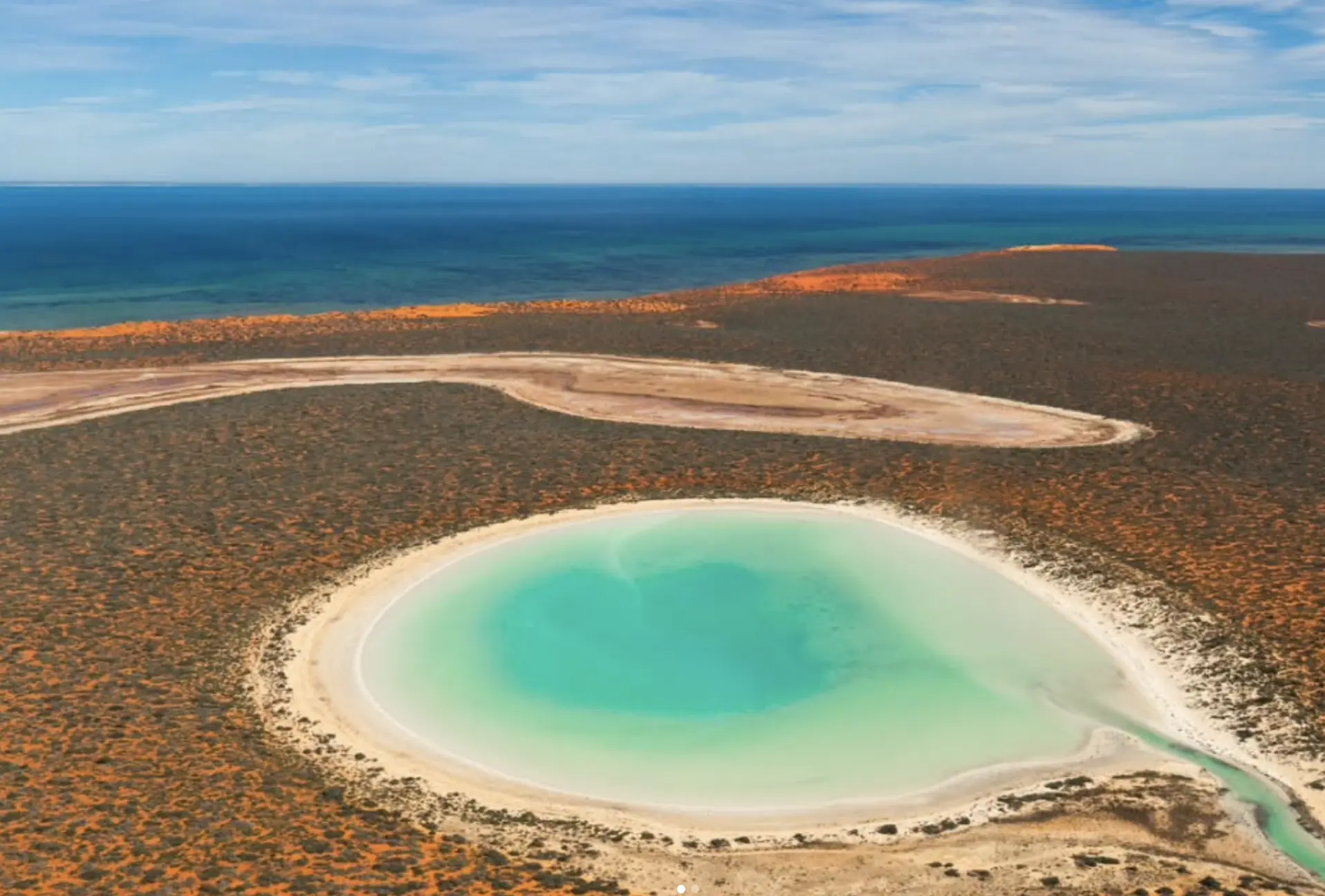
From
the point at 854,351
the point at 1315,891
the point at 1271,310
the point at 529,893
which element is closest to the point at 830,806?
the point at 529,893

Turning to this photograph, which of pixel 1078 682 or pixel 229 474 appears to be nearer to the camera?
pixel 1078 682

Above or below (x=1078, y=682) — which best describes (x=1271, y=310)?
above

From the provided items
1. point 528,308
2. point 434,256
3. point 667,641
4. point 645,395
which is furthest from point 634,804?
point 434,256

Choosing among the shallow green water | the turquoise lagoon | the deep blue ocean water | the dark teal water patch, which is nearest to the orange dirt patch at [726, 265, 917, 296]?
the deep blue ocean water

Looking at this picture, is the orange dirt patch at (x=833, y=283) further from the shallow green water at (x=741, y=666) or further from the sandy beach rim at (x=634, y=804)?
the sandy beach rim at (x=634, y=804)

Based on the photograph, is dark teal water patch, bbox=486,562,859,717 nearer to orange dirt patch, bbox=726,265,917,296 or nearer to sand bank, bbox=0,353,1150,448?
sand bank, bbox=0,353,1150,448

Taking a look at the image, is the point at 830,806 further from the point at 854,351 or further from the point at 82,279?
the point at 82,279
